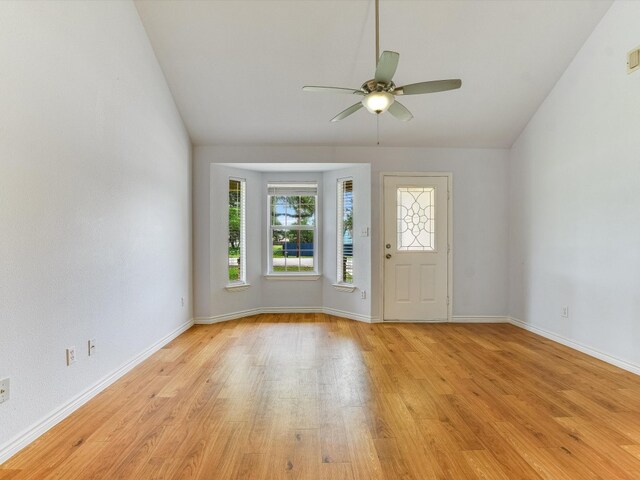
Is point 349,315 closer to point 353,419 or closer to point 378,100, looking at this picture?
point 353,419

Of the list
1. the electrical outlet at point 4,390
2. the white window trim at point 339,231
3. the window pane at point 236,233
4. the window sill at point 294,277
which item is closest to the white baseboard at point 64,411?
the electrical outlet at point 4,390

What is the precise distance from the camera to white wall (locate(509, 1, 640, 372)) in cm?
296

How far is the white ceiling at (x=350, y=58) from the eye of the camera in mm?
3090

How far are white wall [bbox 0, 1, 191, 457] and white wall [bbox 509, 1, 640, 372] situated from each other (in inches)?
174

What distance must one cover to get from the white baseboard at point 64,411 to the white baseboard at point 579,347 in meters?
4.38

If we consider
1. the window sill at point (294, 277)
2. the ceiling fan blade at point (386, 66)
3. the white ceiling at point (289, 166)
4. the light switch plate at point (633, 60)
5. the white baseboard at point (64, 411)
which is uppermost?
the light switch plate at point (633, 60)

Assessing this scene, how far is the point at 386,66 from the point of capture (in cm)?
221

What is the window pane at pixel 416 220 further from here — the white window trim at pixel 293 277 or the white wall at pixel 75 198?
the white wall at pixel 75 198

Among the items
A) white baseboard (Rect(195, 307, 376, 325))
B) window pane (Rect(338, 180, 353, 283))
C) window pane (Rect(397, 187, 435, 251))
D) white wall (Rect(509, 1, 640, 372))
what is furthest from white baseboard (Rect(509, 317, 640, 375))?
window pane (Rect(338, 180, 353, 283))

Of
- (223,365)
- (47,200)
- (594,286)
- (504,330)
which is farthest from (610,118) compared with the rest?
(47,200)

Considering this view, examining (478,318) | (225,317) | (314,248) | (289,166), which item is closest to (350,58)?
(289,166)

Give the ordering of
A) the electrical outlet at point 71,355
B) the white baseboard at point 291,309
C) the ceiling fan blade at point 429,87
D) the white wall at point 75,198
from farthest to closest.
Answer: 1. the white baseboard at point 291,309
2. the ceiling fan blade at point 429,87
3. the electrical outlet at point 71,355
4. the white wall at point 75,198

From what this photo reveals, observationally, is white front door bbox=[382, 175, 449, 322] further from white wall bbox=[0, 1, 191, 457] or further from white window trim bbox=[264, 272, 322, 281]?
white wall bbox=[0, 1, 191, 457]

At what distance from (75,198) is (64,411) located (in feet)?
4.63
